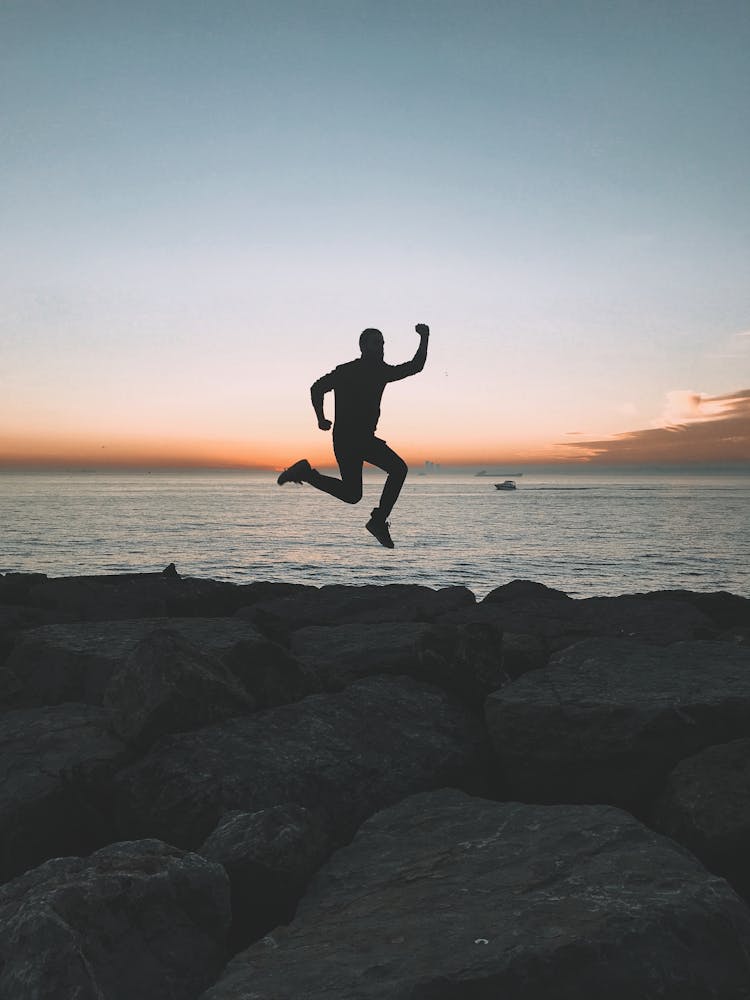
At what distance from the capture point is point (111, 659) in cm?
904

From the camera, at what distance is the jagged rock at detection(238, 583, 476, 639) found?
14.2 metres

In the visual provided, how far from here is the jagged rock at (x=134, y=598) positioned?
14.2 m

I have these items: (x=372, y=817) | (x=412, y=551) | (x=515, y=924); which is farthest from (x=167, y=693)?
(x=412, y=551)

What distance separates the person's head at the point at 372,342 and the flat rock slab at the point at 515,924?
175 inches

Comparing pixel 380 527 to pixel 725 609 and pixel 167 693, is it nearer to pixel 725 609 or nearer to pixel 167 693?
pixel 167 693

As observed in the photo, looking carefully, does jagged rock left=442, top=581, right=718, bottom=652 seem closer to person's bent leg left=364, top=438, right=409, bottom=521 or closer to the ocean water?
person's bent leg left=364, top=438, right=409, bottom=521

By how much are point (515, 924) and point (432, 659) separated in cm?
440

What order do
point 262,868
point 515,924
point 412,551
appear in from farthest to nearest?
point 412,551, point 262,868, point 515,924

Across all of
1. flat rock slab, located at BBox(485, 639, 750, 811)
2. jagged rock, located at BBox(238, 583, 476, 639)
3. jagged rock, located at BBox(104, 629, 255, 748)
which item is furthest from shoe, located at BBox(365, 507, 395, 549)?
jagged rock, located at BBox(238, 583, 476, 639)

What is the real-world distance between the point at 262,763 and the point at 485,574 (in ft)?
129

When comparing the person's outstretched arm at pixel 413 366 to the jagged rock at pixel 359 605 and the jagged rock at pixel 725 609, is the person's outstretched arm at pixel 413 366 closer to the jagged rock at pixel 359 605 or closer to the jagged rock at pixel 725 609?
the jagged rock at pixel 359 605

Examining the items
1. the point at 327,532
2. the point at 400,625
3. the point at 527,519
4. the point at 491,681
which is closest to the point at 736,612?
the point at 400,625

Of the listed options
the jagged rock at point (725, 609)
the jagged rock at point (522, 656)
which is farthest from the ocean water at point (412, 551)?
the jagged rock at point (522, 656)

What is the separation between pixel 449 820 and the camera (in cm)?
554
